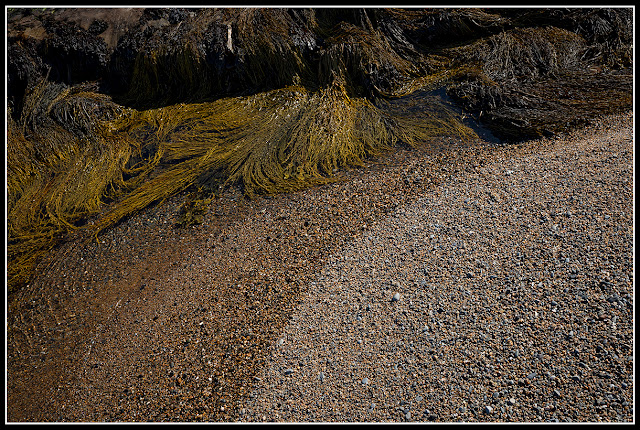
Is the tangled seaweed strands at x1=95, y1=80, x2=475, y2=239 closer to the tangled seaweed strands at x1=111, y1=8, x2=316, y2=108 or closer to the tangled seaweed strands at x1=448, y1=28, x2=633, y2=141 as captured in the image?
the tangled seaweed strands at x1=111, y1=8, x2=316, y2=108

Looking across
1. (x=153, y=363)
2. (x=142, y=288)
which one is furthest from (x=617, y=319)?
(x=142, y=288)

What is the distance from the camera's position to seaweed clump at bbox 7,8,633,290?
3.92 meters

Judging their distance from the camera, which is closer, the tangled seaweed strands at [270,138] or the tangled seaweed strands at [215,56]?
the tangled seaweed strands at [270,138]

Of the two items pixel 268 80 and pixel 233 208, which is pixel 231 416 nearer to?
pixel 233 208

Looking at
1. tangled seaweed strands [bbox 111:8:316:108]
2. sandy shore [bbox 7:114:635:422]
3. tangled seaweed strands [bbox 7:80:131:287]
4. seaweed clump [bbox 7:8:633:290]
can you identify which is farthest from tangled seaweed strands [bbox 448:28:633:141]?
tangled seaweed strands [bbox 7:80:131:287]

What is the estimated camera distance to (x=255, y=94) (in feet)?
16.0

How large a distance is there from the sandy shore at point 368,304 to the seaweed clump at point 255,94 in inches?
17.6

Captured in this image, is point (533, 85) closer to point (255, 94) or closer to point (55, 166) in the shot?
point (255, 94)

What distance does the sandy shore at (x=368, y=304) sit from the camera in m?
2.21

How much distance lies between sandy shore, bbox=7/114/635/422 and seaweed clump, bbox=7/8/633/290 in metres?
0.45

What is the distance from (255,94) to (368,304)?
3339 mm

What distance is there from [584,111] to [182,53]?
15.7 ft

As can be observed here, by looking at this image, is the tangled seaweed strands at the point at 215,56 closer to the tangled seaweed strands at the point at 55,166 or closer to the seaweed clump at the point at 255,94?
the seaweed clump at the point at 255,94

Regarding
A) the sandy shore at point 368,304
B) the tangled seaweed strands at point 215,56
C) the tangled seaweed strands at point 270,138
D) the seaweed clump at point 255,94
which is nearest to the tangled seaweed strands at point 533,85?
the seaweed clump at point 255,94
